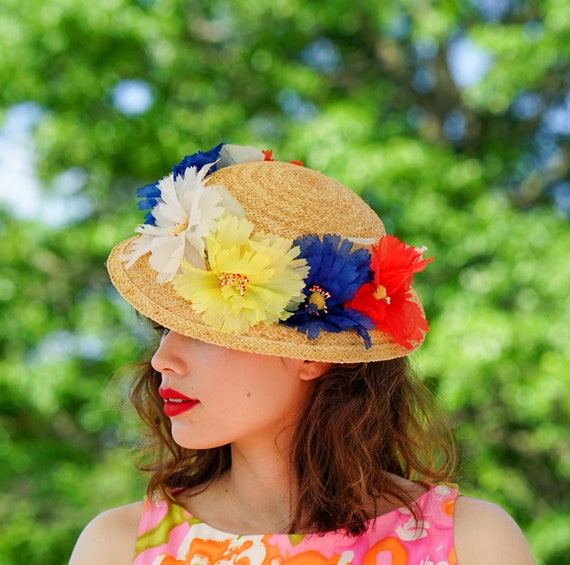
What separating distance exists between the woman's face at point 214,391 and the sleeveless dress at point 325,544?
0.19 metres

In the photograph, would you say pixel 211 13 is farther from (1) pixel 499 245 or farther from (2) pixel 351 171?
(1) pixel 499 245

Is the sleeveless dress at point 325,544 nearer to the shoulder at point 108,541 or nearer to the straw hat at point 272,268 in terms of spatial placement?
the shoulder at point 108,541

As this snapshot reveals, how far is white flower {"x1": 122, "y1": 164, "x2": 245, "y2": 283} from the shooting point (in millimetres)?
1502

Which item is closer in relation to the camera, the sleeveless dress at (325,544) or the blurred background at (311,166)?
the sleeveless dress at (325,544)

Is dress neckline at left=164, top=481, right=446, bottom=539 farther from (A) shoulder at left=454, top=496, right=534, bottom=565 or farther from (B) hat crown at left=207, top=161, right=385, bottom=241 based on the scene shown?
(B) hat crown at left=207, top=161, right=385, bottom=241

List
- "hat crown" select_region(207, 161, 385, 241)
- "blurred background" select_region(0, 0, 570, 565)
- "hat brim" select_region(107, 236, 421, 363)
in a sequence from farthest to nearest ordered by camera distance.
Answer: "blurred background" select_region(0, 0, 570, 565) → "hat crown" select_region(207, 161, 385, 241) → "hat brim" select_region(107, 236, 421, 363)

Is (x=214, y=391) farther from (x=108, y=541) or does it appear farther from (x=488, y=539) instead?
(x=488, y=539)

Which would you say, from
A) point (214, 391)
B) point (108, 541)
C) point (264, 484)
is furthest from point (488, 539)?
A: point (108, 541)

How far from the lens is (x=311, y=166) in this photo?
543 cm

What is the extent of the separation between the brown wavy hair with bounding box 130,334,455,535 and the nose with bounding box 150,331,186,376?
0.82 ft

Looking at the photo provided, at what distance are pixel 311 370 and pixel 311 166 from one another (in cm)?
394

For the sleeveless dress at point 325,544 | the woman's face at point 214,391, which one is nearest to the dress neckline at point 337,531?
the sleeveless dress at point 325,544

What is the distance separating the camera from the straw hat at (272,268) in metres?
1.46

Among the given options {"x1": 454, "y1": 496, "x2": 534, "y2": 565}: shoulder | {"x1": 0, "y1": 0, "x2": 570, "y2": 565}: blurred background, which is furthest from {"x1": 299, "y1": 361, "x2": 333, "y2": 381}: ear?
{"x1": 0, "y1": 0, "x2": 570, "y2": 565}: blurred background
